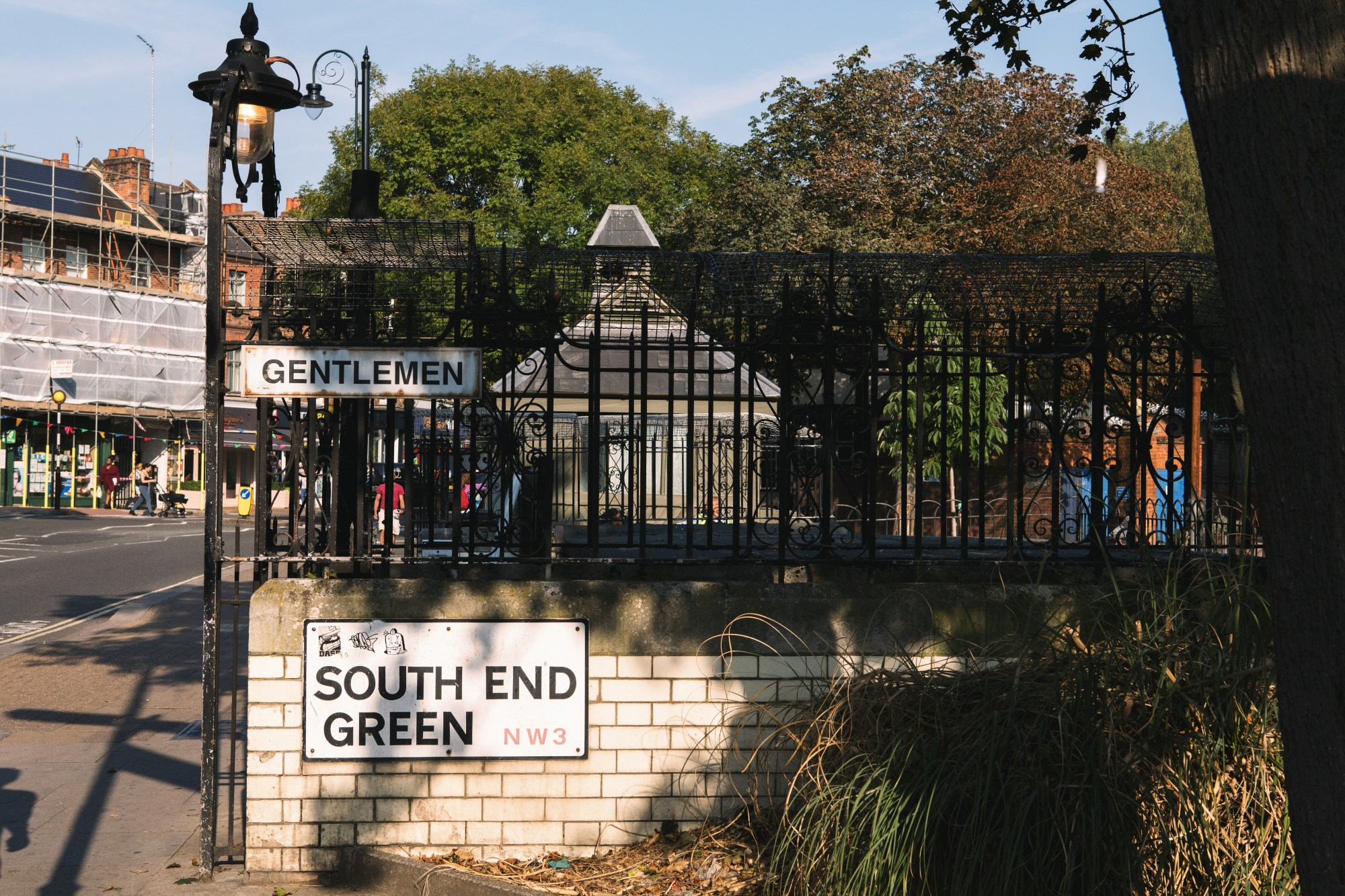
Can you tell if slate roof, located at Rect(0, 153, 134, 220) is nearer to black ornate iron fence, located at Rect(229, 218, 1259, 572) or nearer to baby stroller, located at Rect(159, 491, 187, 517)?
baby stroller, located at Rect(159, 491, 187, 517)

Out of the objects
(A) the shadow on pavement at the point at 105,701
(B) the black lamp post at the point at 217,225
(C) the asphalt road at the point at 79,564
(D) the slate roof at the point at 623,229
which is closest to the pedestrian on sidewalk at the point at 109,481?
(C) the asphalt road at the point at 79,564

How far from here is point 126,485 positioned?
46438mm

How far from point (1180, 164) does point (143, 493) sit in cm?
4070

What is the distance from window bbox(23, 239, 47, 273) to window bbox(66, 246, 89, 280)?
857 millimetres

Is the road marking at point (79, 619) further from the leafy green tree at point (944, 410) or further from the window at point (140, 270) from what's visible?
the window at point (140, 270)

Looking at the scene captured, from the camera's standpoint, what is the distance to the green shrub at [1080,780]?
15.1 ft

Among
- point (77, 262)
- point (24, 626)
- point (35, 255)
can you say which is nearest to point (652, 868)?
point (24, 626)

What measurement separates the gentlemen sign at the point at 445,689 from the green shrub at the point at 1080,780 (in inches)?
48.9

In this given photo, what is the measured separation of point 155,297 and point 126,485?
7.47 meters

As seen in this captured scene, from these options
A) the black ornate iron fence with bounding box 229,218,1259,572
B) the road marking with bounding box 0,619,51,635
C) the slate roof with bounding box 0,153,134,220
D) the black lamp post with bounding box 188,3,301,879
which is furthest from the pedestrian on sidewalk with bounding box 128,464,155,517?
the black lamp post with bounding box 188,3,301,879

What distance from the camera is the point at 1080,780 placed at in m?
4.73

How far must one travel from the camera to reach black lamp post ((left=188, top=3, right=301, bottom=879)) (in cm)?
579

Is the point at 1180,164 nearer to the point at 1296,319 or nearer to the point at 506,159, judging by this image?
the point at 506,159

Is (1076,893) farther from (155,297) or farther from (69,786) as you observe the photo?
(155,297)
